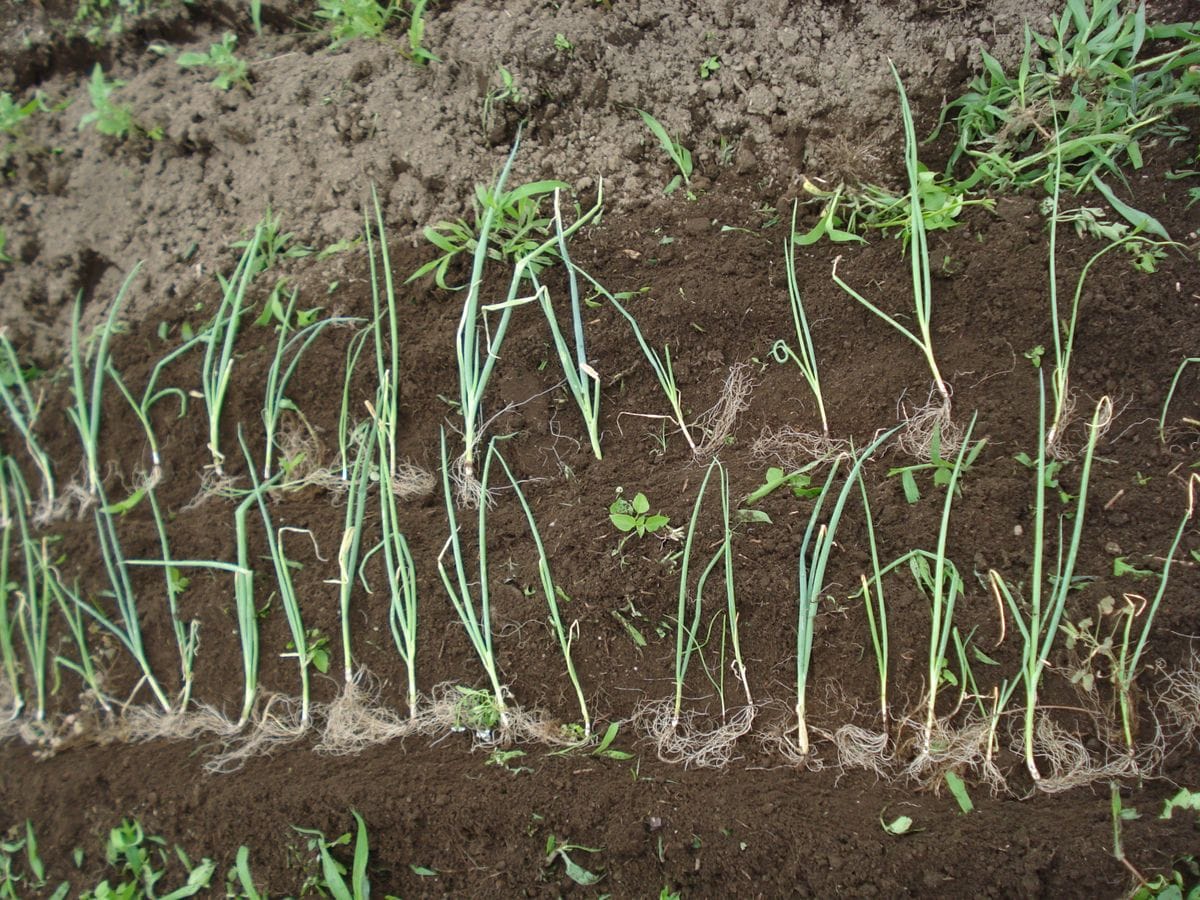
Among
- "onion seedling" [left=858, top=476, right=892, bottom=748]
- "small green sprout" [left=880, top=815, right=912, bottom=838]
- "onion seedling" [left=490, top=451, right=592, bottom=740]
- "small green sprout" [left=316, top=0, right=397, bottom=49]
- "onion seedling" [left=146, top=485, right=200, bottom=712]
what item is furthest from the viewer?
"small green sprout" [left=316, top=0, right=397, bottom=49]

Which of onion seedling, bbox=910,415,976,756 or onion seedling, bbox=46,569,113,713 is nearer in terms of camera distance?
onion seedling, bbox=910,415,976,756

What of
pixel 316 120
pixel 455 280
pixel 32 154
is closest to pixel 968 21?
pixel 455 280

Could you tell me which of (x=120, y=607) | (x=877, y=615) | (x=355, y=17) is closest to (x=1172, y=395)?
(x=877, y=615)

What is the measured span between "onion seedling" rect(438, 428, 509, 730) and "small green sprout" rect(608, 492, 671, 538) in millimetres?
306

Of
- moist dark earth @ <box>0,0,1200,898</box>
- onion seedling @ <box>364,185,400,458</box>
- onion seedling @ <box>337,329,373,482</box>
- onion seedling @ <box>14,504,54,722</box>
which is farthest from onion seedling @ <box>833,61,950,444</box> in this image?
onion seedling @ <box>14,504,54,722</box>

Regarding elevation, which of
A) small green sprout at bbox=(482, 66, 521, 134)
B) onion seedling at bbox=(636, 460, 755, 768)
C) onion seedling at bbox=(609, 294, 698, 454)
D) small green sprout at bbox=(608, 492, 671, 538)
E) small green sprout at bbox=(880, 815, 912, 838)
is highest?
small green sprout at bbox=(482, 66, 521, 134)

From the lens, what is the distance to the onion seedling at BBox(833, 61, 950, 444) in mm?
1625

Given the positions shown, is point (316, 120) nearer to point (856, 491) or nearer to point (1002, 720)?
point (856, 491)

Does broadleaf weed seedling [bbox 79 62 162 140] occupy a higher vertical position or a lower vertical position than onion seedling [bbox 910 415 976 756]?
higher

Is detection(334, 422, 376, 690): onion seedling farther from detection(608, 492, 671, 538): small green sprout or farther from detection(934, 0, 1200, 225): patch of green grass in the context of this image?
detection(934, 0, 1200, 225): patch of green grass

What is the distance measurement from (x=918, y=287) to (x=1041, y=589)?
0.67 m

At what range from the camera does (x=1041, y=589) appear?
1485 mm

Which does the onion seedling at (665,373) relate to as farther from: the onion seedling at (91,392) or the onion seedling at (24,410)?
the onion seedling at (24,410)

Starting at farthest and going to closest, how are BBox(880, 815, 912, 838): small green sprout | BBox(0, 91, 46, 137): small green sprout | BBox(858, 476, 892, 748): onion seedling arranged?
1. BBox(0, 91, 46, 137): small green sprout
2. BBox(858, 476, 892, 748): onion seedling
3. BBox(880, 815, 912, 838): small green sprout
